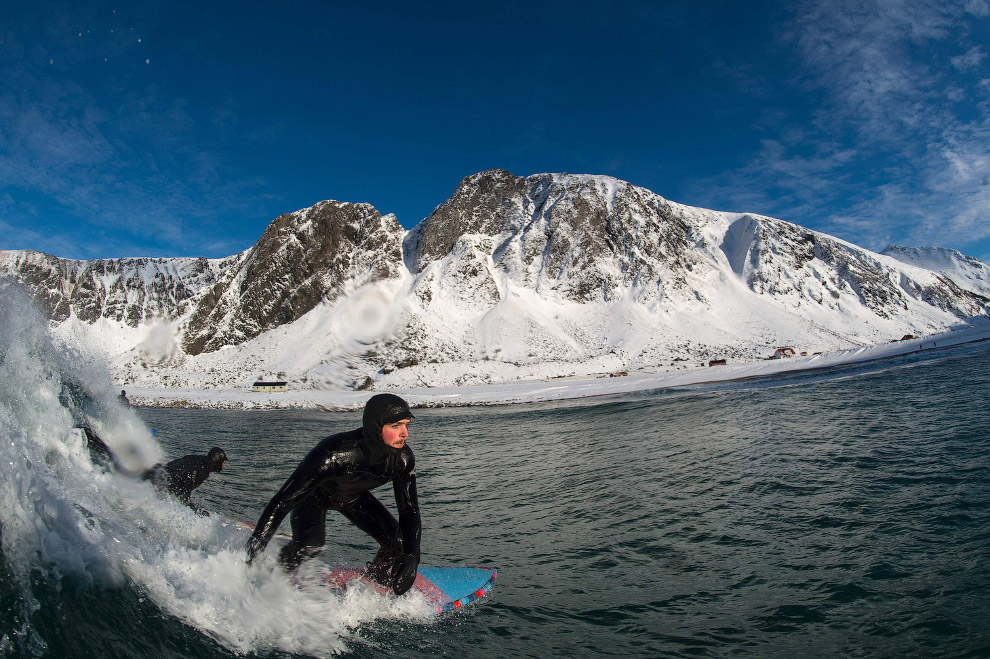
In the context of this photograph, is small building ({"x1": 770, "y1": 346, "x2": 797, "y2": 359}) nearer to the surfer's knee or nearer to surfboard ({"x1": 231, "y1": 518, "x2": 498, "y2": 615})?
surfboard ({"x1": 231, "y1": 518, "x2": 498, "y2": 615})

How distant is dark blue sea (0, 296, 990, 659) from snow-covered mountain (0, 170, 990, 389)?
155 feet

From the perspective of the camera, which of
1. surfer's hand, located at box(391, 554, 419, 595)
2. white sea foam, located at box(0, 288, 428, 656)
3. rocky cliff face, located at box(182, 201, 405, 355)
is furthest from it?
rocky cliff face, located at box(182, 201, 405, 355)

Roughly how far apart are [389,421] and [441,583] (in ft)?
7.78

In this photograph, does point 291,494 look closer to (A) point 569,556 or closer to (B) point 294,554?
(B) point 294,554

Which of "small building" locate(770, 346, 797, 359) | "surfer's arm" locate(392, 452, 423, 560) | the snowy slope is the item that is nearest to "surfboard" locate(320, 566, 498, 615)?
"surfer's arm" locate(392, 452, 423, 560)

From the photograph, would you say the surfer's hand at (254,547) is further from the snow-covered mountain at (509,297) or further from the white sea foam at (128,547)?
the snow-covered mountain at (509,297)

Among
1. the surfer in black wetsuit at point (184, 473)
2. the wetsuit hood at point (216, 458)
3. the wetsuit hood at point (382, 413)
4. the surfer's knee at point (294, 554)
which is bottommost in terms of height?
the surfer's knee at point (294, 554)

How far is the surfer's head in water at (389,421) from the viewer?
17.4 ft

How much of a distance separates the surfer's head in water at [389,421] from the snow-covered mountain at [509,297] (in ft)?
170

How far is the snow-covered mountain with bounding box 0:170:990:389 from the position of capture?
67.6m

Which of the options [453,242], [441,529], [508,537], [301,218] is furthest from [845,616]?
[301,218]

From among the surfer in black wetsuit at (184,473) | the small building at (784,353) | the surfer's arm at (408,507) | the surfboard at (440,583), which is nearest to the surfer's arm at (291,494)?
the surfer's arm at (408,507)

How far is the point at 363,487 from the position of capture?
5.77m

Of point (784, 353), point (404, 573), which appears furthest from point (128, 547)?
point (784, 353)
